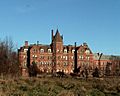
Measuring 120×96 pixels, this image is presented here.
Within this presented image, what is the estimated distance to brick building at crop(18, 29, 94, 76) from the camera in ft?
378

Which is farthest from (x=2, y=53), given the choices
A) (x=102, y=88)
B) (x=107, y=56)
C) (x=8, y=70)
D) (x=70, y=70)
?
(x=107, y=56)

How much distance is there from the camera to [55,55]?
117 metres

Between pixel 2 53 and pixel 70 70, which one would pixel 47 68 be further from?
pixel 2 53

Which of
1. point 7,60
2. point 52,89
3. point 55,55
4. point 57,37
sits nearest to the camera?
point 52,89

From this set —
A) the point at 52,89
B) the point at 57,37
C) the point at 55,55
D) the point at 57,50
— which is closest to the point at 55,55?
the point at 55,55

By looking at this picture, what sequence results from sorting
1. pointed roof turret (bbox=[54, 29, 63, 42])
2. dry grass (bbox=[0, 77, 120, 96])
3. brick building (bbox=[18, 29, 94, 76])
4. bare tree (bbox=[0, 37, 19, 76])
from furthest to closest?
pointed roof turret (bbox=[54, 29, 63, 42])
brick building (bbox=[18, 29, 94, 76])
bare tree (bbox=[0, 37, 19, 76])
dry grass (bbox=[0, 77, 120, 96])

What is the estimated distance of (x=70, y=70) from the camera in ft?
390

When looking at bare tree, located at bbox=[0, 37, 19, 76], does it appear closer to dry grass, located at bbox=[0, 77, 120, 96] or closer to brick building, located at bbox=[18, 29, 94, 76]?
dry grass, located at bbox=[0, 77, 120, 96]

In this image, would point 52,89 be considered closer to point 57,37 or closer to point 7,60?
point 7,60

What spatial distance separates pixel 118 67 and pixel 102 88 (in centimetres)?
7775

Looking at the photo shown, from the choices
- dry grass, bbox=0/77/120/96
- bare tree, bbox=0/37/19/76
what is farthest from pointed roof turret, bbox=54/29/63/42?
dry grass, bbox=0/77/120/96

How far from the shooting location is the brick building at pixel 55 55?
115062 millimetres

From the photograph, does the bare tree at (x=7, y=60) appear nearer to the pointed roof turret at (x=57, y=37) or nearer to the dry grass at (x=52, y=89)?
the dry grass at (x=52, y=89)

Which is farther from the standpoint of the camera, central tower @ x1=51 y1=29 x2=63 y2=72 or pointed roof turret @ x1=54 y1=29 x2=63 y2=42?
pointed roof turret @ x1=54 y1=29 x2=63 y2=42
